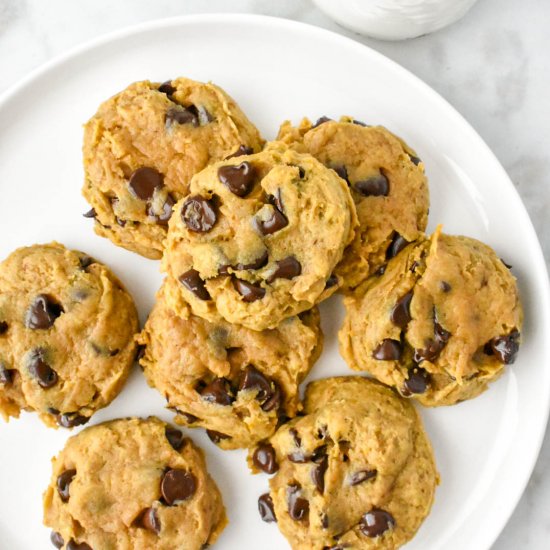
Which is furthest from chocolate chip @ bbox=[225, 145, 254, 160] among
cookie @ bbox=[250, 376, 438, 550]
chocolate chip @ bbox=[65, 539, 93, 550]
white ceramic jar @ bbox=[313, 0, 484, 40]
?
chocolate chip @ bbox=[65, 539, 93, 550]

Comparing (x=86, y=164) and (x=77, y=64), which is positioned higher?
(x=77, y=64)

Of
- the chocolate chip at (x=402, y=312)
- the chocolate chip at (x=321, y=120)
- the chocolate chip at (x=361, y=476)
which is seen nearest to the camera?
the chocolate chip at (x=402, y=312)

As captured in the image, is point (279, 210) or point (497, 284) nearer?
point (279, 210)

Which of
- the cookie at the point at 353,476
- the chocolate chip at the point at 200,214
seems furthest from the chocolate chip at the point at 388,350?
the chocolate chip at the point at 200,214

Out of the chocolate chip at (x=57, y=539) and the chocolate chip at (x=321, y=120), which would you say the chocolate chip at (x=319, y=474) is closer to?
the chocolate chip at (x=57, y=539)

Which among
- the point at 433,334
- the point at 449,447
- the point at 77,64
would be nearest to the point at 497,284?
the point at 433,334

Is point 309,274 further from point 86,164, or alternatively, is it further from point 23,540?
point 23,540
